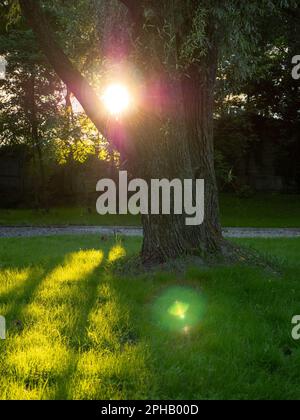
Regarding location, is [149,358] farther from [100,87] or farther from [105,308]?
[100,87]

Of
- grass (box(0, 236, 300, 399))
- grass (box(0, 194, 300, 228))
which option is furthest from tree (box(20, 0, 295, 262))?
grass (box(0, 194, 300, 228))

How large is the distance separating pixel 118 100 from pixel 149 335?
450cm

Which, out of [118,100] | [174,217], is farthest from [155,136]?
[174,217]

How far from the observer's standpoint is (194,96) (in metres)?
8.65

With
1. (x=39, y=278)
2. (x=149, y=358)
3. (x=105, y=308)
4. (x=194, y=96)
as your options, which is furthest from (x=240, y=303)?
(x=194, y=96)

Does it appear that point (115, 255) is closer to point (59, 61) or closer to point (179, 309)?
point (59, 61)

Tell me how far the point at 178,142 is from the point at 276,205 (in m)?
22.3

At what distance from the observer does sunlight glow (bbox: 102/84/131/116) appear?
7.77 metres

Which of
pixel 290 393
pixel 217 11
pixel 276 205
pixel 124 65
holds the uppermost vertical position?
pixel 217 11

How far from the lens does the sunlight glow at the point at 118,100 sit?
25.5 ft

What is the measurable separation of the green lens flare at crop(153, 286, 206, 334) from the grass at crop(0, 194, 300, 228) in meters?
15.9

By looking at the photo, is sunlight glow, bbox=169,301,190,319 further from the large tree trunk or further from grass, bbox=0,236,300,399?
the large tree trunk

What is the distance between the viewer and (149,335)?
484 cm

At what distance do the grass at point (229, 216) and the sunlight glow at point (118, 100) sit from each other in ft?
46.4
